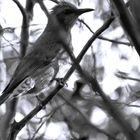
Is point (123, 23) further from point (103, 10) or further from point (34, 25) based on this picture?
point (103, 10)

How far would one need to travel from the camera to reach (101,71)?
452 cm

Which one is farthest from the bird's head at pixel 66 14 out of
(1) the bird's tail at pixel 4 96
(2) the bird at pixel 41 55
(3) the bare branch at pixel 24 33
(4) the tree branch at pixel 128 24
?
(4) the tree branch at pixel 128 24

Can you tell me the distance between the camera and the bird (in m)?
3.79

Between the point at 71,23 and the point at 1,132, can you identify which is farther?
the point at 71,23

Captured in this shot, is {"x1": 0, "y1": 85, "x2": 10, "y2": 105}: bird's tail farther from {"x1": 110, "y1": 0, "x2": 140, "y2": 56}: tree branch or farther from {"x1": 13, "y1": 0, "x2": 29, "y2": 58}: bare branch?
{"x1": 110, "y1": 0, "x2": 140, "y2": 56}: tree branch

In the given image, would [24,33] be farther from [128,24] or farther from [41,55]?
[128,24]

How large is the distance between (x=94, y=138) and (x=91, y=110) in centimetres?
41

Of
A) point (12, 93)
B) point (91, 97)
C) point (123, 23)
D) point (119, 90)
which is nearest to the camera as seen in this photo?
point (123, 23)

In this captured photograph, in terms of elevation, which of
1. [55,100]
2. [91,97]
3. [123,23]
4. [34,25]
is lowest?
[55,100]

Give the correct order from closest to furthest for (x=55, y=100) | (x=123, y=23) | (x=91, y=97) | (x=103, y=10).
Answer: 1. (x=123, y=23)
2. (x=91, y=97)
3. (x=55, y=100)
4. (x=103, y=10)

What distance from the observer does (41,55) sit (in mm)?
4168

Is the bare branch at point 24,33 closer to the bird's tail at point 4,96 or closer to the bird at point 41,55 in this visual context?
the bird at point 41,55

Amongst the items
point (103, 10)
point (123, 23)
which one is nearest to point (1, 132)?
point (123, 23)

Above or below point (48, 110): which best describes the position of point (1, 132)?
above
